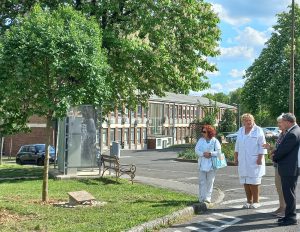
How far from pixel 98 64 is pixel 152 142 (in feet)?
219

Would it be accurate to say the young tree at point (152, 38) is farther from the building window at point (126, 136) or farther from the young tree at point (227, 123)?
the young tree at point (227, 123)

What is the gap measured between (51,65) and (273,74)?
1774 inches

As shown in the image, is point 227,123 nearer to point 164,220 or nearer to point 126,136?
point 126,136

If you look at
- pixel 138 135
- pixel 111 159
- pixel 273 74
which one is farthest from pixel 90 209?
pixel 138 135

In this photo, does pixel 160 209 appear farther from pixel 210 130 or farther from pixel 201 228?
pixel 210 130

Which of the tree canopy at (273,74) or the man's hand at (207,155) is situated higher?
the tree canopy at (273,74)

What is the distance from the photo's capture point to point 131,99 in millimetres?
23406

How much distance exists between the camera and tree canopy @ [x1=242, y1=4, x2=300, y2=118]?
5144cm

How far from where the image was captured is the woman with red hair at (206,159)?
11.1m

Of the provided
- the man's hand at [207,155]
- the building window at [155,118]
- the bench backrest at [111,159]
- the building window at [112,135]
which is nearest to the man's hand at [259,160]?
the man's hand at [207,155]

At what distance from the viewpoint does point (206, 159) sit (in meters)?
11.1

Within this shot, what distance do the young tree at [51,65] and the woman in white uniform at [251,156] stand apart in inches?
131

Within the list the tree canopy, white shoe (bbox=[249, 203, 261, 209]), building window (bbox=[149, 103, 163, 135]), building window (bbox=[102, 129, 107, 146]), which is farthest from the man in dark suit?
A: building window (bbox=[149, 103, 163, 135])

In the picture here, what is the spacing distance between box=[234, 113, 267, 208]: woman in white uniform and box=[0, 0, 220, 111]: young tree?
29.7 ft
